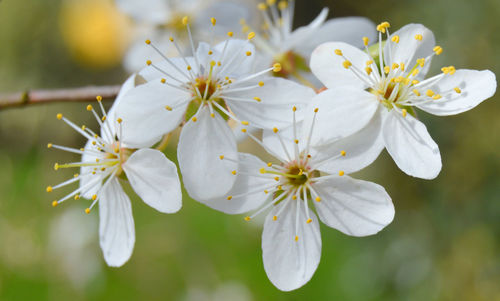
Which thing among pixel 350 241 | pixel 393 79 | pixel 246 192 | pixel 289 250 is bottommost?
pixel 350 241

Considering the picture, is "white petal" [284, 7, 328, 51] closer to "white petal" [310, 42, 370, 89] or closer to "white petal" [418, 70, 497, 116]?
"white petal" [310, 42, 370, 89]

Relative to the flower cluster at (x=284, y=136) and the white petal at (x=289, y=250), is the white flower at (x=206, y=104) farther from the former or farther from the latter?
the white petal at (x=289, y=250)

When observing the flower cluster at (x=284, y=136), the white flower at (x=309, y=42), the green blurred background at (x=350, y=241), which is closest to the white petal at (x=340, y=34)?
the white flower at (x=309, y=42)

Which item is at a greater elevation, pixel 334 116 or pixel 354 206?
pixel 334 116

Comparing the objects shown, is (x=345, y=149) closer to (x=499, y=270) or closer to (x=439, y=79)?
(x=439, y=79)

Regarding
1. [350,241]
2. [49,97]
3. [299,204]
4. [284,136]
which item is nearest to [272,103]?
[284,136]

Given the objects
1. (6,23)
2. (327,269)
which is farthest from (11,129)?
(327,269)

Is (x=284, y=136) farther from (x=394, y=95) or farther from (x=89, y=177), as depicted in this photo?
(x=89, y=177)
